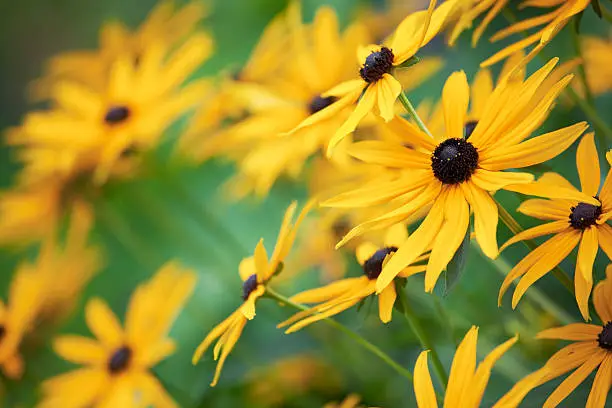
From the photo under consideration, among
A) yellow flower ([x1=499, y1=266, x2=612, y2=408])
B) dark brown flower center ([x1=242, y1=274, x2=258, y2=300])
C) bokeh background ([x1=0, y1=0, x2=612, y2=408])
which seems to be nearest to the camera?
yellow flower ([x1=499, y1=266, x2=612, y2=408])

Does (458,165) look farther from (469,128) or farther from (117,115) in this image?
(117,115)

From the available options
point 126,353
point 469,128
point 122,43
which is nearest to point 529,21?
point 469,128

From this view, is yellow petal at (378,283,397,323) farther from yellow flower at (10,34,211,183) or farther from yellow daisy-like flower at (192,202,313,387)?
yellow flower at (10,34,211,183)

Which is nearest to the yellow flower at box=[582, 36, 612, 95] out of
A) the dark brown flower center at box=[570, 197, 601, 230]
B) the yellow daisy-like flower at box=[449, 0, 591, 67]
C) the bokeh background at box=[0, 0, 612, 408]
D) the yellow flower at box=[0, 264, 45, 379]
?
the bokeh background at box=[0, 0, 612, 408]

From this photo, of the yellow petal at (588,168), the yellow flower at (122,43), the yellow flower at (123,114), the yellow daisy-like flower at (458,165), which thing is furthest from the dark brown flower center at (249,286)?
the yellow flower at (122,43)

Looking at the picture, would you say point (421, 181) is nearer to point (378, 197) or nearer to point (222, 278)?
point (378, 197)

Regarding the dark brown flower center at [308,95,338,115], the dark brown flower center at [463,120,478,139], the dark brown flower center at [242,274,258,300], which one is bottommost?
the dark brown flower center at [242,274,258,300]
